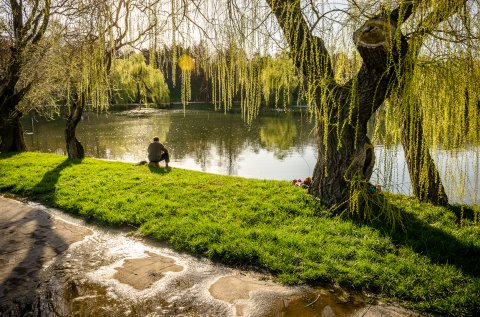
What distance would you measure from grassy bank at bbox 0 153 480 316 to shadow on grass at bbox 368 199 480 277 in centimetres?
1

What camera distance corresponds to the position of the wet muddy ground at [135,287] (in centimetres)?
377

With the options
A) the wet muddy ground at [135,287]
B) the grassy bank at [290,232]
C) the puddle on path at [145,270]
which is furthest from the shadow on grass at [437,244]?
the puddle on path at [145,270]

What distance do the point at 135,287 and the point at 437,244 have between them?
4.37m

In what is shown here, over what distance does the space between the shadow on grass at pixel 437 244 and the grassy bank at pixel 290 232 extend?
0.6 inches

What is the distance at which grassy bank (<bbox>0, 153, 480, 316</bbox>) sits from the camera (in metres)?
4.27

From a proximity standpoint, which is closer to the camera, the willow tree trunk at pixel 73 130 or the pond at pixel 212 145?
the willow tree trunk at pixel 73 130

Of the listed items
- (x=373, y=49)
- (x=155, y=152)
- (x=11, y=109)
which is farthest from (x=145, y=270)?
(x=11, y=109)

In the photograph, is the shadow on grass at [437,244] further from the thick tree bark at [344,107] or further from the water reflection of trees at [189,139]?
the water reflection of trees at [189,139]

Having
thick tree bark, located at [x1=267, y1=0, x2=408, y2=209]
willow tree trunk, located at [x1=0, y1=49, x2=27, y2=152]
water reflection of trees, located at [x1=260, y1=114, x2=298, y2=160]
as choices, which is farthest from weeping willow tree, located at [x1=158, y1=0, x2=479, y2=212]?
water reflection of trees, located at [x1=260, y1=114, x2=298, y2=160]

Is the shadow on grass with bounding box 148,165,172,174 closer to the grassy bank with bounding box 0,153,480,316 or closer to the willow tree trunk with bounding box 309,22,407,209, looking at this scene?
the grassy bank with bounding box 0,153,480,316

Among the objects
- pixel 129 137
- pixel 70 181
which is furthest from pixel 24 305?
pixel 129 137

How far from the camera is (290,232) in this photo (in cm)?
570

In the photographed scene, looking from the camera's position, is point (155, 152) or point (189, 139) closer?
point (155, 152)

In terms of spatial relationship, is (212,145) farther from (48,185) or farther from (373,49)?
(373,49)
